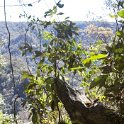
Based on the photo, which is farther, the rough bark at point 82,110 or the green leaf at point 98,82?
the rough bark at point 82,110

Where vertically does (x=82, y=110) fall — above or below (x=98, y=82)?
below

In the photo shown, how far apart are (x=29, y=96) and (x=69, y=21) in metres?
1.01

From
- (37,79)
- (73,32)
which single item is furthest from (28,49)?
(37,79)

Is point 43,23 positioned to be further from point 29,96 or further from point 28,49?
point 29,96

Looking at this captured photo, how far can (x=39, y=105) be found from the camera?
4.23 m

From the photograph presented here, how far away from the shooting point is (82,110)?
327cm

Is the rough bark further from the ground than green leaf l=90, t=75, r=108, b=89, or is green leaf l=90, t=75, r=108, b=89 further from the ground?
green leaf l=90, t=75, r=108, b=89

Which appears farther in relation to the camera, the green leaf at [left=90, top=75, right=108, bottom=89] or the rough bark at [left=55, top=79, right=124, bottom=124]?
the rough bark at [left=55, top=79, right=124, bottom=124]

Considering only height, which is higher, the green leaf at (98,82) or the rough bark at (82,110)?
the green leaf at (98,82)

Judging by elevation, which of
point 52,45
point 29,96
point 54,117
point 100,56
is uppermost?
point 100,56

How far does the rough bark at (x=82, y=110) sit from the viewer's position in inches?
117

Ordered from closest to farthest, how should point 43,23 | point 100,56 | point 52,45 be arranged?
point 100,56 → point 52,45 → point 43,23

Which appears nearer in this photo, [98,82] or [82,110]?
[98,82]

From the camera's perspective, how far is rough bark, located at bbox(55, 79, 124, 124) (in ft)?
9.76
